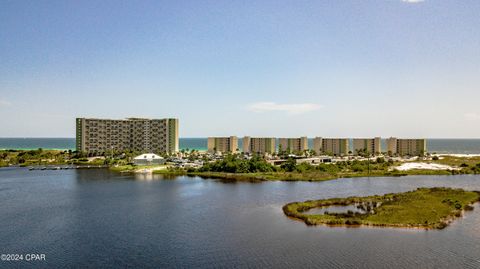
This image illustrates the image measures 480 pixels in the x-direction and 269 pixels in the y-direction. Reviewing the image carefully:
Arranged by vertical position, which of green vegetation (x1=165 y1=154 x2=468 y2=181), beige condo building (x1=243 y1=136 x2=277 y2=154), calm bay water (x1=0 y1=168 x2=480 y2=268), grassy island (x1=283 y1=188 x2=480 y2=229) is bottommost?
calm bay water (x1=0 y1=168 x2=480 y2=268)

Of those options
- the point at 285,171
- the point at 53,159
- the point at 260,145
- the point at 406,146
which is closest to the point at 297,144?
the point at 260,145

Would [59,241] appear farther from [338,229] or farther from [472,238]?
[472,238]

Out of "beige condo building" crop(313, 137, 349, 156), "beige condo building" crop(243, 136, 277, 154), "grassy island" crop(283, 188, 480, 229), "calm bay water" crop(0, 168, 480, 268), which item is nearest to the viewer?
"calm bay water" crop(0, 168, 480, 268)

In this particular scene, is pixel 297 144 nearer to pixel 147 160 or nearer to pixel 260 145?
pixel 260 145

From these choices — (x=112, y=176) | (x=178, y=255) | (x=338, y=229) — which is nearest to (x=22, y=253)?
(x=178, y=255)

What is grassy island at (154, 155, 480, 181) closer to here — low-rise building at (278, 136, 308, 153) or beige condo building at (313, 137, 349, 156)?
beige condo building at (313, 137, 349, 156)

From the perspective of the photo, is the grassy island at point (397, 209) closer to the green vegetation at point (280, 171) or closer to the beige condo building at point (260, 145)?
the green vegetation at point (280, 171)

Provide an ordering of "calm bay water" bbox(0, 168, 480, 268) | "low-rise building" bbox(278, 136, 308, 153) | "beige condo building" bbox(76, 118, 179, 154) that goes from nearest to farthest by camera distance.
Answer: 1. "calm bay water" bbox(0, 168, 480, 268)
2. "beige condo building" bbox(76, 118, 179, 154)
3. "low-rise building" bbox(278, 136, 308, 153)

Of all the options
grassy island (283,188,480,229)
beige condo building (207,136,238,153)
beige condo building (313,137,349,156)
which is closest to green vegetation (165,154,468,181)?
grassy island (283,188,480,229)
